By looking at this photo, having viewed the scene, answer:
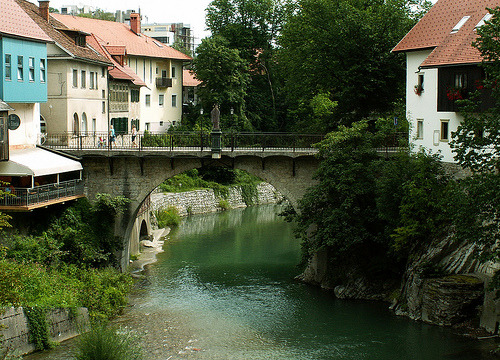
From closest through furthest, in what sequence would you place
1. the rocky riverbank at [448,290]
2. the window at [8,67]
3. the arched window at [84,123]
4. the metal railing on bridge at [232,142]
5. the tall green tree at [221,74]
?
1. the rocky riverbank at [448,290]
2. the window at [8,67]
3. the metal railing on bridge at [232,142]
4. the arched window at [84,123]
5. the tall green tree at [221,74]

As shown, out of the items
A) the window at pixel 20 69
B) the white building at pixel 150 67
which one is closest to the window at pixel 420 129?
the window at pixel 20 69

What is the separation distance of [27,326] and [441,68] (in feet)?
65.3

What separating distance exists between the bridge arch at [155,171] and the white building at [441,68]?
5.72 metres

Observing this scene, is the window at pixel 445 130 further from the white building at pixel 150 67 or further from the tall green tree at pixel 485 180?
the white building at pixel 150 67

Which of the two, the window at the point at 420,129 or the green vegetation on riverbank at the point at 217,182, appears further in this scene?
the green vegetation on riverbank at the point at 217,182

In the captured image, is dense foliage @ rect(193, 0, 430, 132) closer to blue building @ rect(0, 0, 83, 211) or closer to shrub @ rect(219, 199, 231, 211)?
shrub @ rect(219, 199, 231, 211)

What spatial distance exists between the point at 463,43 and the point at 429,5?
15618 mm

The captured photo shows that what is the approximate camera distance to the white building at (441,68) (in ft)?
102

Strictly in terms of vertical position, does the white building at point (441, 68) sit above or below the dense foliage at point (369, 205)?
above

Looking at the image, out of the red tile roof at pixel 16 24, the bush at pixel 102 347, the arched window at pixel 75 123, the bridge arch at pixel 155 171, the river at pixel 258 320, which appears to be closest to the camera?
the bush at pixel 102 347

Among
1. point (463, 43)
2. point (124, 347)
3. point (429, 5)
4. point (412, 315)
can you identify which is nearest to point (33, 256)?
point (124, 347)

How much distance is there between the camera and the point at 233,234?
166 ft

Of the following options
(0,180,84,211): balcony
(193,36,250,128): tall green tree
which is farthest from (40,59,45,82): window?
(193,36,250,128): tall green tree

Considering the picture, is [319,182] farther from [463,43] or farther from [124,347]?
[124,347]
